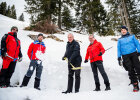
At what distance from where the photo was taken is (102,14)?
19203 mm

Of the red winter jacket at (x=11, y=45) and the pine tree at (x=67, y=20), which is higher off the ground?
the pine tree at (x=67, y=20)

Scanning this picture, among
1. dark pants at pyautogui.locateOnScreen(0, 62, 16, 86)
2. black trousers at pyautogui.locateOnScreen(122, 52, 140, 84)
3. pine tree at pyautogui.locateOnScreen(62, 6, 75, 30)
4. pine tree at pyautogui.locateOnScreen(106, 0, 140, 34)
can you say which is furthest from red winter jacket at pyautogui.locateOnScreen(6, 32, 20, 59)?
pine tree at pyautogui.locateOnScreen(62, 6, 75, 30)

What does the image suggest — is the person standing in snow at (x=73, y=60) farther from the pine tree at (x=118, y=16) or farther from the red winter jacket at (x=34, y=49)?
the pine tree at (x=118, y=16)

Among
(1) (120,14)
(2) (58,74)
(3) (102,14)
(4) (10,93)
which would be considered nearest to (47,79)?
(2) (58,74)

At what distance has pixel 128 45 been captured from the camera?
10.6 feet

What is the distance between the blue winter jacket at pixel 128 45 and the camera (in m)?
3.18

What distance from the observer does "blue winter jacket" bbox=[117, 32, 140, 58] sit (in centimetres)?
318

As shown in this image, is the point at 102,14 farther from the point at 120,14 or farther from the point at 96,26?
the point at 120,14

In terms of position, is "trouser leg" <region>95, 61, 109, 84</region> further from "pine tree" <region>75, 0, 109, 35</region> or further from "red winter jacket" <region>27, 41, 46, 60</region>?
"pine tree" <region>75, 0, 109, 35</region>

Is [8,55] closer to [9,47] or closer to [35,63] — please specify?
[9,47]

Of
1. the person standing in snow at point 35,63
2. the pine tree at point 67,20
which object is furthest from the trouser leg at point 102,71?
the pine tree at point 67,20

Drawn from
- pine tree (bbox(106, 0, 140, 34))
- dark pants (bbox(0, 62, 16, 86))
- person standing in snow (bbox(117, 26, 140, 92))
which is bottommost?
dark pants (bbox(0, 62, 16, 86))

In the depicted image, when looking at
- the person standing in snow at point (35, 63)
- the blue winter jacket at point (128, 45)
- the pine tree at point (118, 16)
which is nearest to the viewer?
the blue winter jacket at point (128, 45)

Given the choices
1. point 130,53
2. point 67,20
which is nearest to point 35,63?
point 130,53
